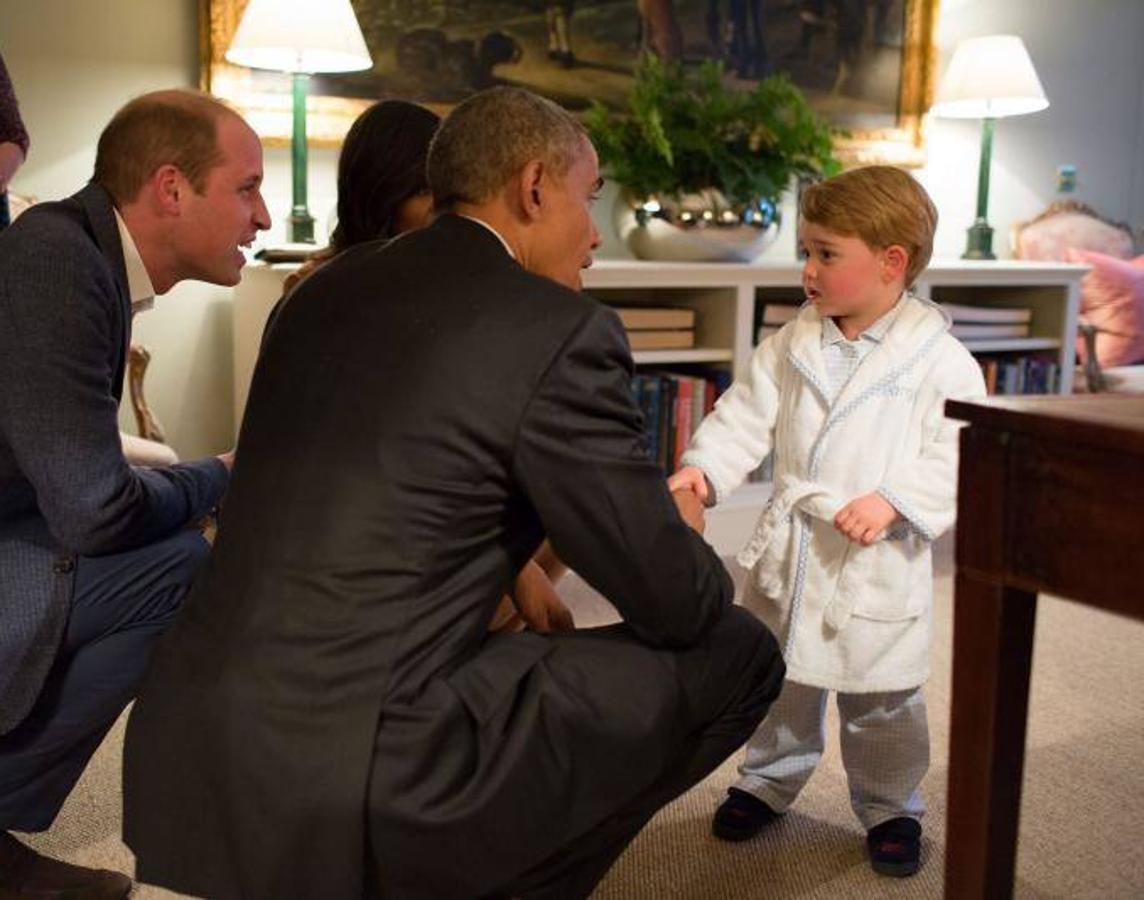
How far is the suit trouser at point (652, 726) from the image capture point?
4.39ft

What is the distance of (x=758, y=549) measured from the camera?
194cm

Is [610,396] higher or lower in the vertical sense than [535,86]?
lower

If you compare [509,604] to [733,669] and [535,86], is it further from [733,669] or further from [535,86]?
[535,86]

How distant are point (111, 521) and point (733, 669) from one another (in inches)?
30.0

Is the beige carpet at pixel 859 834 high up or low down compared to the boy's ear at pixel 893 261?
down

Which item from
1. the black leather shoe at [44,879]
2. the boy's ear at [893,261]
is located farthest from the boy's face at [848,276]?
the black leather shoe at [44,879]

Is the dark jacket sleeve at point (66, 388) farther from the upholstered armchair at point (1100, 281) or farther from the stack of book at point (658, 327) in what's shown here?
the upholstered armchair at point (1100, 281)

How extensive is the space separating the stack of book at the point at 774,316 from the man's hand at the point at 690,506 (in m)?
1.90

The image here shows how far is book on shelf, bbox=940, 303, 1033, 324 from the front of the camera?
158 inches

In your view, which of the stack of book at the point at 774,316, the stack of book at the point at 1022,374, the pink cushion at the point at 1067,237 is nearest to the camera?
the stack of book at the point at 774,316

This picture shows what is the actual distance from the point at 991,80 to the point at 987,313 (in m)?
0.72

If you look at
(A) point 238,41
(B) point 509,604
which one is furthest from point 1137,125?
(B) point 509,604

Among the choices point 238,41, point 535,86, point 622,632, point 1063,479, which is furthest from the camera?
point 535,86

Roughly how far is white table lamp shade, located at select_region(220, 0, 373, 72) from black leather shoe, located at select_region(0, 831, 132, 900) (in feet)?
6.46
